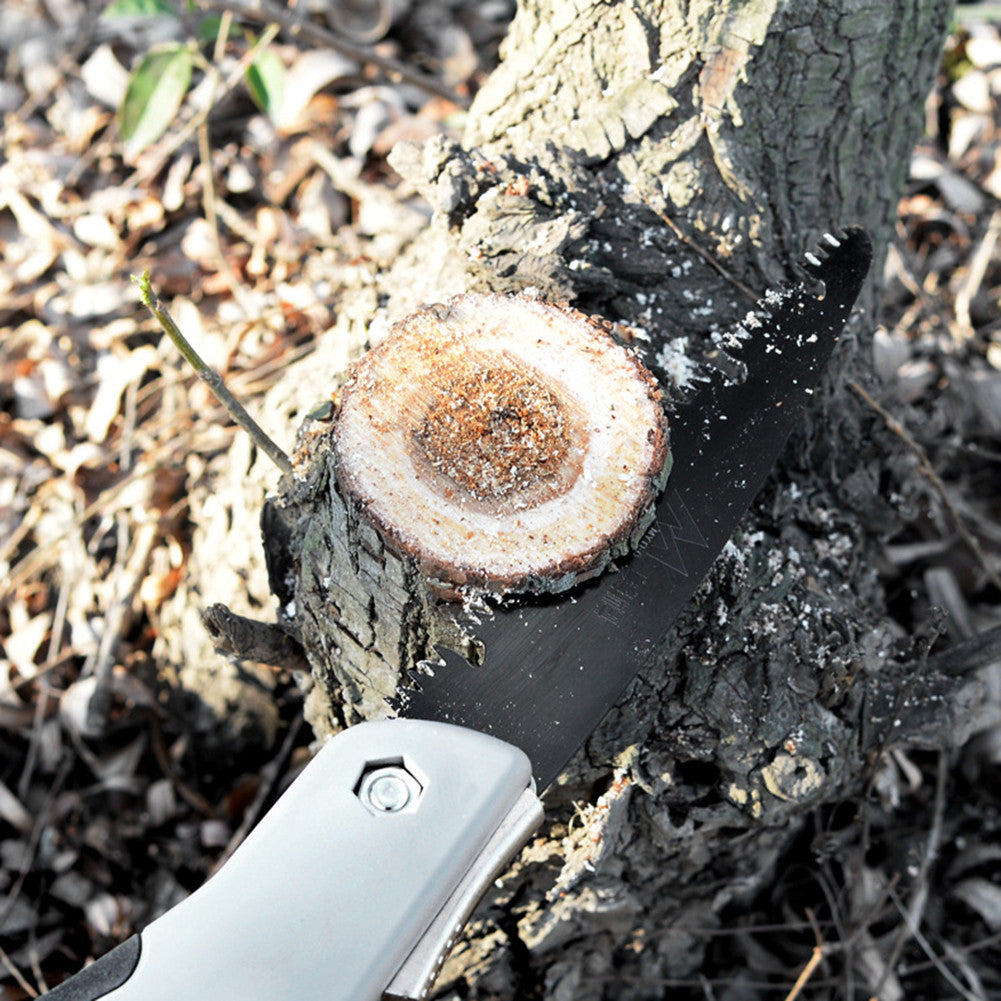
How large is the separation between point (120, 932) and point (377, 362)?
1.30 metres

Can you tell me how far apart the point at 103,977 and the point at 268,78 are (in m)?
1.92

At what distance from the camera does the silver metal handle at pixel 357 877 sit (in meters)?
1.07

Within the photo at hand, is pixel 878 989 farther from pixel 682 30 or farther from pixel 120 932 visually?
pixel 682 30

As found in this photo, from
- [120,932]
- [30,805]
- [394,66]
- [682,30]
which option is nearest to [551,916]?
[120,932]

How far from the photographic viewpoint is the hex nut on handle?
45.9 inches

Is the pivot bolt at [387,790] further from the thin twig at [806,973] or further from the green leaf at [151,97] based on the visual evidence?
the green leaf at [151,97]

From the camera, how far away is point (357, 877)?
1122mm

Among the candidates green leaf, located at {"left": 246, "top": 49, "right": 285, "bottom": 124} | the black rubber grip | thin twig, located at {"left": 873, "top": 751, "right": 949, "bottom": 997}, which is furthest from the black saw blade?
green leaf, located at {"left": 246, "top": 49, "right": 285, "bottom": 124}

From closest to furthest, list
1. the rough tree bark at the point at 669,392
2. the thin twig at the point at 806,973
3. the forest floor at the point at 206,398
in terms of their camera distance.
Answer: the rough tree bark at the point at 669,392 → the thin twig at the point at 806,973 → the forest floor at the point at 206,398

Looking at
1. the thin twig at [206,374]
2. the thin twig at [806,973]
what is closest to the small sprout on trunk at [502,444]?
the thin twig at [206,374]

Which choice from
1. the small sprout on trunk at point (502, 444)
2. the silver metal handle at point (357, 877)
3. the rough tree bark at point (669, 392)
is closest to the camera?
the silver metal handle at point (357, 877)

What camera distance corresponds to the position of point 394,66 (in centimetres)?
250

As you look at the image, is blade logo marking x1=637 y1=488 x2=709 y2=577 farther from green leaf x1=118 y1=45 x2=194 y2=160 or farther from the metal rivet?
green leaf x1=118 y1=45 x2=194 y2=160

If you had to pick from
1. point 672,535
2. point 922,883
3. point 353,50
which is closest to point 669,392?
point 672,535
